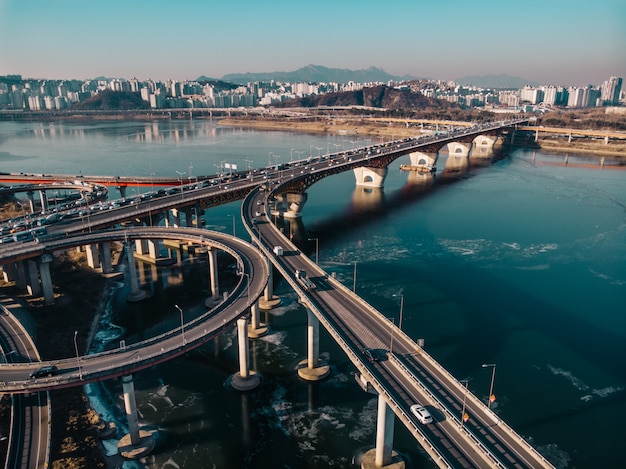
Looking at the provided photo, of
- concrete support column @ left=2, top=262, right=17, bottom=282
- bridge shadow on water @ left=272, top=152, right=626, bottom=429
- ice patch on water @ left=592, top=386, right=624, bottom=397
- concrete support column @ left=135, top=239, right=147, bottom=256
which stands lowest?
ice patch on water @ left=592, top=386, right=624, bottom=397

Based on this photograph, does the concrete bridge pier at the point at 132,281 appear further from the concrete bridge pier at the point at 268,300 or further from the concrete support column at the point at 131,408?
the concrete support column at the point at 131,408

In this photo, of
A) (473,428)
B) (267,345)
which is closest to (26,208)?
(267,345)

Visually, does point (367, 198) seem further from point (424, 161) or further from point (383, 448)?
point (383, 448)

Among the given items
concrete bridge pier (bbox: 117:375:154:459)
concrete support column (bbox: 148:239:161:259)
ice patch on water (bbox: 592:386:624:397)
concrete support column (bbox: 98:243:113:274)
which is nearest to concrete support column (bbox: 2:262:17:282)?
concrete support column (bbox: 98:243:113:274)

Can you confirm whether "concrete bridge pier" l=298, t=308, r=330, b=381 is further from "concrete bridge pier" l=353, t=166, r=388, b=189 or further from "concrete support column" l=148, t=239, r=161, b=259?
"concrete bridge pier" l=353, t=166, r=388, b=189

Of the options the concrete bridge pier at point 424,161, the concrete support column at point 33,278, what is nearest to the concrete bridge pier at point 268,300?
the concrete support column at point 33,278

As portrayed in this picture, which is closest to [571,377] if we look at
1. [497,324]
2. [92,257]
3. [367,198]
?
[497,324]
